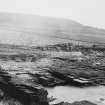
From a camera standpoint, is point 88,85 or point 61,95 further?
point 88,85

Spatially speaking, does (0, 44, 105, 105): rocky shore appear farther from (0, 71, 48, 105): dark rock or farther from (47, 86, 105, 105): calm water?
(47, 86, 105, 105): calm water

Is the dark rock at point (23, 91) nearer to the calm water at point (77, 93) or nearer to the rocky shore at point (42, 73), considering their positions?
the rocky shore at point (42, 73)

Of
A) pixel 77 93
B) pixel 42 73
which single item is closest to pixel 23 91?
pixel 42 73

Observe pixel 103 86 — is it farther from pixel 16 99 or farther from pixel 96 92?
pixel 16 99

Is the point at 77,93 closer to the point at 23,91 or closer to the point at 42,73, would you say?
the point at 42,73

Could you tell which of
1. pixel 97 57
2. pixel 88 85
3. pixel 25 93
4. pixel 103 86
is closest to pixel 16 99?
pixel 25 93

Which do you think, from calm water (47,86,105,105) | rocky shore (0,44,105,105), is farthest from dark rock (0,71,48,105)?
calm water (47,86,105,105)

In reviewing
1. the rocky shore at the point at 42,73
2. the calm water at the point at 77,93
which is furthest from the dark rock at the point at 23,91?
the calm water at the point at 77,93

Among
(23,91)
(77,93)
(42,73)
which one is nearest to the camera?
(23,91)
